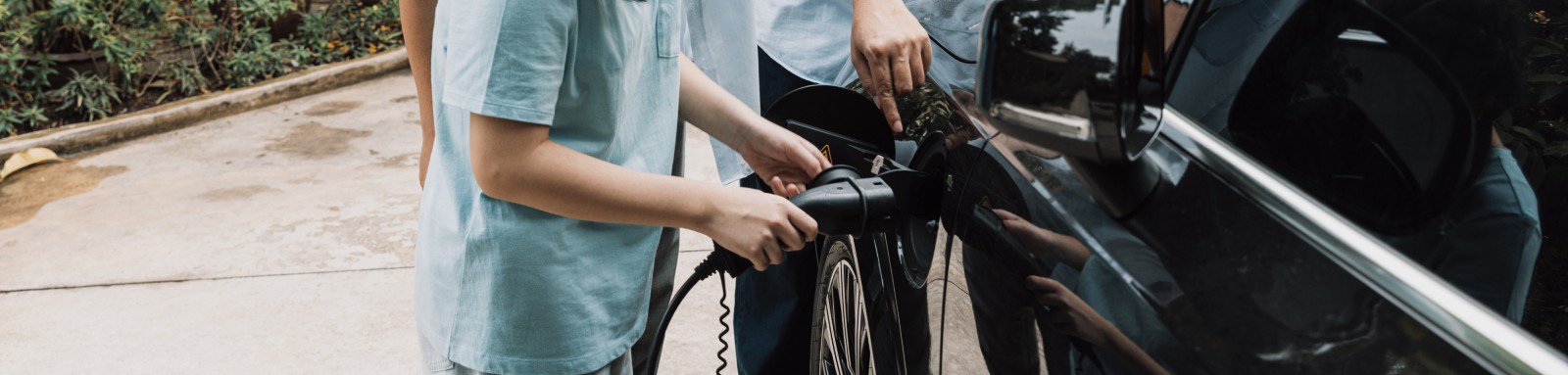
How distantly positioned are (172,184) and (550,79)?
149 inches

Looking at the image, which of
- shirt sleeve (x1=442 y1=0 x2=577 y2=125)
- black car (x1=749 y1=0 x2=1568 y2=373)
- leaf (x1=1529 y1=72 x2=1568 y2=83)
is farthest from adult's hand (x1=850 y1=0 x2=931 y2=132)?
leaf (x1=1529 y1=72 x2=1568 y2=83)

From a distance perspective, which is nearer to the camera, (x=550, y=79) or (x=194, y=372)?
(x=550, y=79)

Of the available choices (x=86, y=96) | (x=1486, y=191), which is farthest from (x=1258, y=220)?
(x=86, y=96)

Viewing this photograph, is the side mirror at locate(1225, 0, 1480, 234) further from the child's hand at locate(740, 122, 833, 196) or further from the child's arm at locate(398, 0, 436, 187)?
the child's arm at locate(398, 0, 436, 187)

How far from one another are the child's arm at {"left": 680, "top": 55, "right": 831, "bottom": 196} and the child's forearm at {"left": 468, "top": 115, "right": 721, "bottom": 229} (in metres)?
0.25

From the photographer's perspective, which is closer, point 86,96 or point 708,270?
point 708,270

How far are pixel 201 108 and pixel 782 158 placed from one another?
449cm

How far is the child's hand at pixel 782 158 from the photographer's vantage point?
148cm

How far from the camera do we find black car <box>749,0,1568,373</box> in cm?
76

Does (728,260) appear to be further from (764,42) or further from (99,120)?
(99,120)

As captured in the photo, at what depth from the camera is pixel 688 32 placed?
2.07 m

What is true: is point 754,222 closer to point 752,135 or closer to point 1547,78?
point 752,135

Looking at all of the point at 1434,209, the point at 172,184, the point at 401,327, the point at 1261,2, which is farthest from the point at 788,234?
the point at 172,184

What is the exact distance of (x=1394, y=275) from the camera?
2.52 ft
